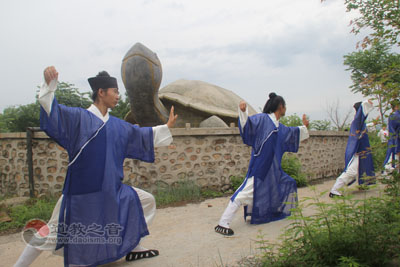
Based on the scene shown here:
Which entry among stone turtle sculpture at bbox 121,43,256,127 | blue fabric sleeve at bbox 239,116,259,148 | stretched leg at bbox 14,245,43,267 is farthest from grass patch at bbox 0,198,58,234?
blue fabric sleeve at bbox 239,116,259,148

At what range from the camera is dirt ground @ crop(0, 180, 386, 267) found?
2.81m

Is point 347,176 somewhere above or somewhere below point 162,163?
below

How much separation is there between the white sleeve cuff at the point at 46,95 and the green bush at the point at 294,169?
597 cm

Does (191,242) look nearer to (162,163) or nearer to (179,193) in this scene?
(179,193)

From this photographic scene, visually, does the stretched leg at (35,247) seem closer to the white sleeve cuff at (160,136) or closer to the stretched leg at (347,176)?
the white sleeve cuff at (160,136)

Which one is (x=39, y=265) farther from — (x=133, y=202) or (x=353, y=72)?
(x=353, y=72)

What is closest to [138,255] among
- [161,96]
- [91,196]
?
[91,196]

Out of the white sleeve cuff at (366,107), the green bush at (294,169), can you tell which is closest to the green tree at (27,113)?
the green bush at (294,169)

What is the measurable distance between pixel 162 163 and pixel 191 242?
2860mm

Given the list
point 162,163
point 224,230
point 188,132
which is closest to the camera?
point 224,230

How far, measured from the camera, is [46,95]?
2340mm

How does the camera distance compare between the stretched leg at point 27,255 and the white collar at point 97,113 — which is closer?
the stretched leg at point 27,255

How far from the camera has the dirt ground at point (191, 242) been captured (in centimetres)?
281

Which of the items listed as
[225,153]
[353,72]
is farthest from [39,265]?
[353,72]
